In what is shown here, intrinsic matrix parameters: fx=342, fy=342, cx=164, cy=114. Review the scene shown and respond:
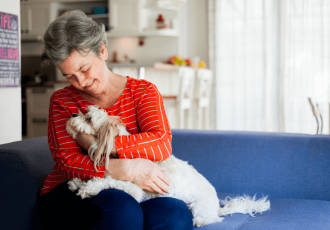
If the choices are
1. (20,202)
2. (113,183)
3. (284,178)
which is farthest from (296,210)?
(20,202)

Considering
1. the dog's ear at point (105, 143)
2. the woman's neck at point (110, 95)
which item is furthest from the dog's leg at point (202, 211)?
the woman's neck at point (110, 95)

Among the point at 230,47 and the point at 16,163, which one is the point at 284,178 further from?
the point at 230,47

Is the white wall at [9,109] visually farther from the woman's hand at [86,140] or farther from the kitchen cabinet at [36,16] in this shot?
the kitchen cabinet at [36,16]

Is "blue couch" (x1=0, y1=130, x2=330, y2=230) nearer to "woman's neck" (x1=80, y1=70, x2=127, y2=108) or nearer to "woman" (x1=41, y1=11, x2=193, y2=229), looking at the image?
"woman" (x1=41, y1=11, x2=193, y2=229)

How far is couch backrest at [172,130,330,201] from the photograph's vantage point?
1.77m

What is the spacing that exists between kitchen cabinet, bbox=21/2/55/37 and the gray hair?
5038 millimetres

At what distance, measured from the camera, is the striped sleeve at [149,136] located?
1.32 metres

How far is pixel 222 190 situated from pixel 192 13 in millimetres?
4510

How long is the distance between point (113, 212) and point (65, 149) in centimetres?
39

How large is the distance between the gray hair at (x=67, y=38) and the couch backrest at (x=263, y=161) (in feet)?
2.85

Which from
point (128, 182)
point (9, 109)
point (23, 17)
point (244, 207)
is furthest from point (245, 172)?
point (23, 17)

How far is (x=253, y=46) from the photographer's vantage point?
5.41 m

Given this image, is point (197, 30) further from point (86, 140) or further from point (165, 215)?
point (165, 215)

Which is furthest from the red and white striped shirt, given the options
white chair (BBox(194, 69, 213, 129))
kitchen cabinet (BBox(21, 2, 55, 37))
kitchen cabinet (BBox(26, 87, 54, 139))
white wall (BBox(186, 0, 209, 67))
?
kitchen cabinet (BBox(21, 2, 55, 37))
